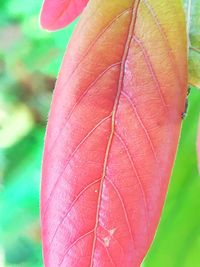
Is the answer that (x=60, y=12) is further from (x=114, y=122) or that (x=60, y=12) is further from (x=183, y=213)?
(x=183, y=213)

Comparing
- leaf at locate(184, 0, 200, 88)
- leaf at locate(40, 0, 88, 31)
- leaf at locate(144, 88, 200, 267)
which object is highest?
leaf at locate(40, 0, 88, 31)

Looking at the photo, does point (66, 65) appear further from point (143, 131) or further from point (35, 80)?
point (35, 80)

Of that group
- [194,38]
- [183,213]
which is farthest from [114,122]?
[183,213]

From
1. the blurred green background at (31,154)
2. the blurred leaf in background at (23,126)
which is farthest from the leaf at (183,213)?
the blurred leaf in background at (23,126)

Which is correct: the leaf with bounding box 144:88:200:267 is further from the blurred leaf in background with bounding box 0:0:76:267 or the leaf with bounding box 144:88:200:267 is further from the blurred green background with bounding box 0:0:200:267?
the blurred leaf in background with bounding box 0:0:76:267

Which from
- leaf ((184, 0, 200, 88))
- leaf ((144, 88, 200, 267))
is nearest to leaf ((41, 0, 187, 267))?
leaf ((184, 0, 200, 88))
